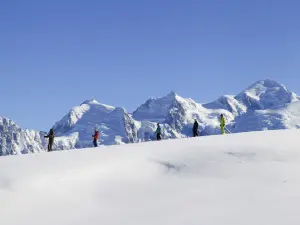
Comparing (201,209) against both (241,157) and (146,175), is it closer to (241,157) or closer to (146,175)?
(146,175)

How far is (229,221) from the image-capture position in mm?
15141

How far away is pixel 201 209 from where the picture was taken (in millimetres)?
16656

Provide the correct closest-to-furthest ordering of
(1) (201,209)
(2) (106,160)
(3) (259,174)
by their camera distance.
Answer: (1) (201,209) → (3) (259,174) → (2) (106,160)

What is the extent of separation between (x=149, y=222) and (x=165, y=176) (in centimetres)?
458

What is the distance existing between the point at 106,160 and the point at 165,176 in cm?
276

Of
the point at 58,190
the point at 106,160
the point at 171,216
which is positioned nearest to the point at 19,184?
the point at 58,190

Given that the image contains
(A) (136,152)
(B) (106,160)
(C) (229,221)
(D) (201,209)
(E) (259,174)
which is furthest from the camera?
(A) (136,152)

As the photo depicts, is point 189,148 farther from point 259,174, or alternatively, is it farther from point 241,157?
point 259,174

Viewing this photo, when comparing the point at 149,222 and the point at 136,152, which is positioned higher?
the point at 136,152

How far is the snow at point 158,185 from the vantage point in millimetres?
16188

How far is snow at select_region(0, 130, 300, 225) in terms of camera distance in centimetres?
1619

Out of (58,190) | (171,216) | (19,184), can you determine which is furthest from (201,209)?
(19,184)

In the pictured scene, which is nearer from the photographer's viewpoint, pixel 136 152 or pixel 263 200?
pixel 263 200

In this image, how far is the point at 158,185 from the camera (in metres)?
19.2
